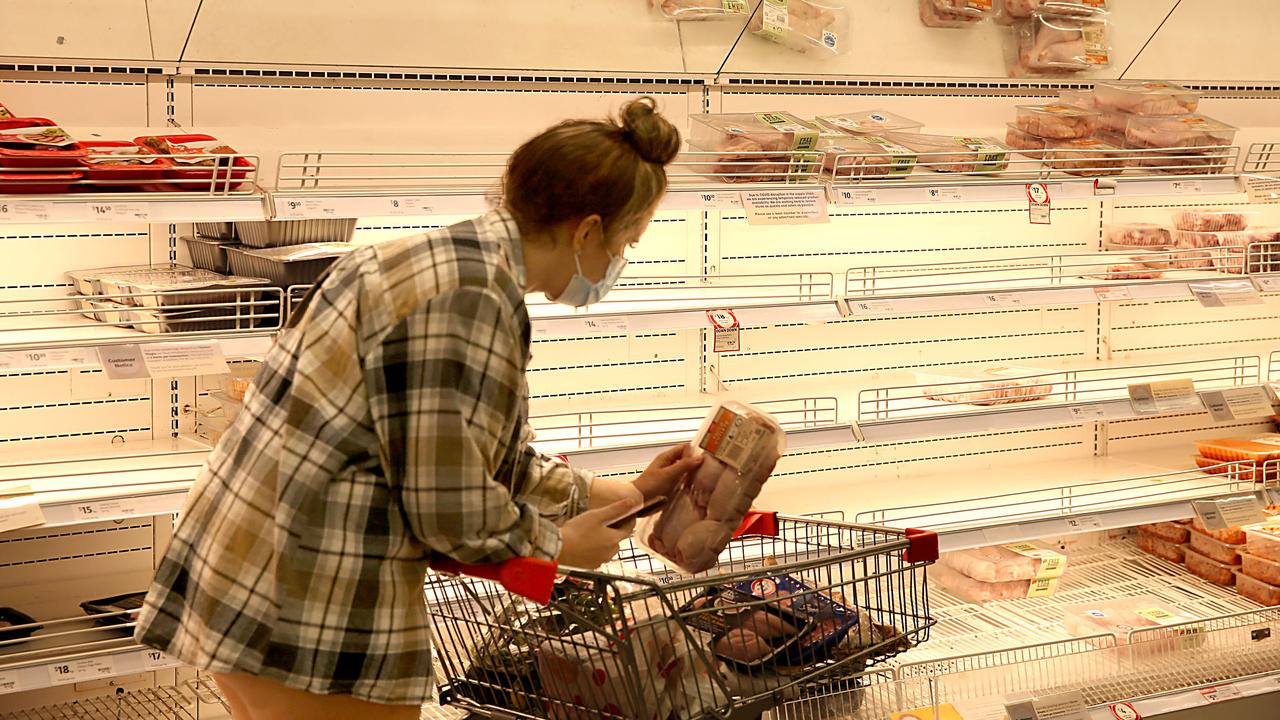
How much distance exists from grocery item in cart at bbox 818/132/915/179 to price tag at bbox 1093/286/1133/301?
621 millimetres

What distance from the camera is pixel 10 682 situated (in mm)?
2283

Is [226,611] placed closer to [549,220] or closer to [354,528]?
[354,528]

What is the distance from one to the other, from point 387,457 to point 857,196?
1775 millimetres

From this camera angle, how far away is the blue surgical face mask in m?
1.62

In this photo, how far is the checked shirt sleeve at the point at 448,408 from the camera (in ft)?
4.64

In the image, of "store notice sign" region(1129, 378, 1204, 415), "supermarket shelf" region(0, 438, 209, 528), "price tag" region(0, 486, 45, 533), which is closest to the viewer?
"price tag" region(0, 486, 45, 533)

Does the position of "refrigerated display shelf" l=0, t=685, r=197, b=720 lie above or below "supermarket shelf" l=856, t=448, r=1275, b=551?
below

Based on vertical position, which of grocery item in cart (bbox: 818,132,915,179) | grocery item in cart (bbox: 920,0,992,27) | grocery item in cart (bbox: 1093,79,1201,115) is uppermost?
grocery item in cart (bbox: 920,0,992,27)

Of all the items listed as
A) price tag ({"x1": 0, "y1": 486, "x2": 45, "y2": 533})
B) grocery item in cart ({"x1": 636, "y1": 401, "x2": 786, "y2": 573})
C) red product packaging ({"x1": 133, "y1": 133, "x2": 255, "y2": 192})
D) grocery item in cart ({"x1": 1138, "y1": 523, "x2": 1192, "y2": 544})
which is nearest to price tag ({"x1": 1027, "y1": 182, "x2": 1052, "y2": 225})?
grocery item in cart ({"x1": 1138, "y1": 523, "x2": 1192, "y2": 544})

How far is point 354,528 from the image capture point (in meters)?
1.48

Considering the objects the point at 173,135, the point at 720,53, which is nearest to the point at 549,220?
the point at 173,135

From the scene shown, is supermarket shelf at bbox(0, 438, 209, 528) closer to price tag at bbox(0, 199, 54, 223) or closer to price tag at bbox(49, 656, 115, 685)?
price tag at bbox(49, 656, 115, 685)

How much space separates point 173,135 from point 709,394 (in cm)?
158

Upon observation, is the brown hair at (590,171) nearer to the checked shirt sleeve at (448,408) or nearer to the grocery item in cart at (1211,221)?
the checked shirt sleeve at (448,408)
